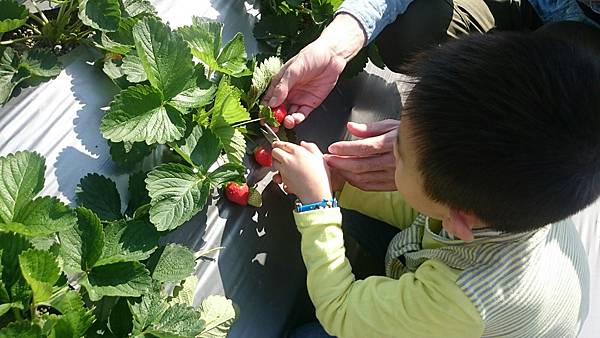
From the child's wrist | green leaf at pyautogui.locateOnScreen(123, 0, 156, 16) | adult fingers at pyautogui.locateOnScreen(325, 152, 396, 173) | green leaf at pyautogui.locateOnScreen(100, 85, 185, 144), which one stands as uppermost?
green leaf at pyautogui.locateOnScreen(123, 0, 156, 16)

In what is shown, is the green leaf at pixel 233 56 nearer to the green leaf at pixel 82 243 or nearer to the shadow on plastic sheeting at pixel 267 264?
the shadow on plastic sheeting at pixel 267 264

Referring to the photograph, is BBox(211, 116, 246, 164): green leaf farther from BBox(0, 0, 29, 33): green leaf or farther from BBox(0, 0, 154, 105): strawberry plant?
BBox(0, 0, 29, 33): green leaf

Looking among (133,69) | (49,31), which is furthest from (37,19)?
(133,69)

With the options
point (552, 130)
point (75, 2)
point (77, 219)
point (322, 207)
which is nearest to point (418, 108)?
point (552, 130)

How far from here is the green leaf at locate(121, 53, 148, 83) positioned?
3.44 feet

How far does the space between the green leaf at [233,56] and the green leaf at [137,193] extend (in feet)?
0.75

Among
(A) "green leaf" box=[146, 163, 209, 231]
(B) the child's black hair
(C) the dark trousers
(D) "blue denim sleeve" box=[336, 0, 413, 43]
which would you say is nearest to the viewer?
(B) the child's black hair

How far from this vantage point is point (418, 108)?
2.66ft

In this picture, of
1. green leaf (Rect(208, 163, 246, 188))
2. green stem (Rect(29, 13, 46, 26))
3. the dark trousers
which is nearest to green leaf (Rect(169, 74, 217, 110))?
green leaf (Rect(208, 163, 246, 188))

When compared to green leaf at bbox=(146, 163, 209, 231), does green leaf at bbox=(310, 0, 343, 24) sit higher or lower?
higher

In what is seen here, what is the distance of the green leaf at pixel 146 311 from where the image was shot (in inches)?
34.5

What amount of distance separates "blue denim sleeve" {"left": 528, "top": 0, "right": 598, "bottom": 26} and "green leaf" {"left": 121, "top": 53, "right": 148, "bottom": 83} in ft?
2.77

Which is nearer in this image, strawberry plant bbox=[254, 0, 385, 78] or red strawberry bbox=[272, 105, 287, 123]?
red strawberry bbox=[272, 105, 287, 123]

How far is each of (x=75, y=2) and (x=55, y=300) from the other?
545 millimetres
